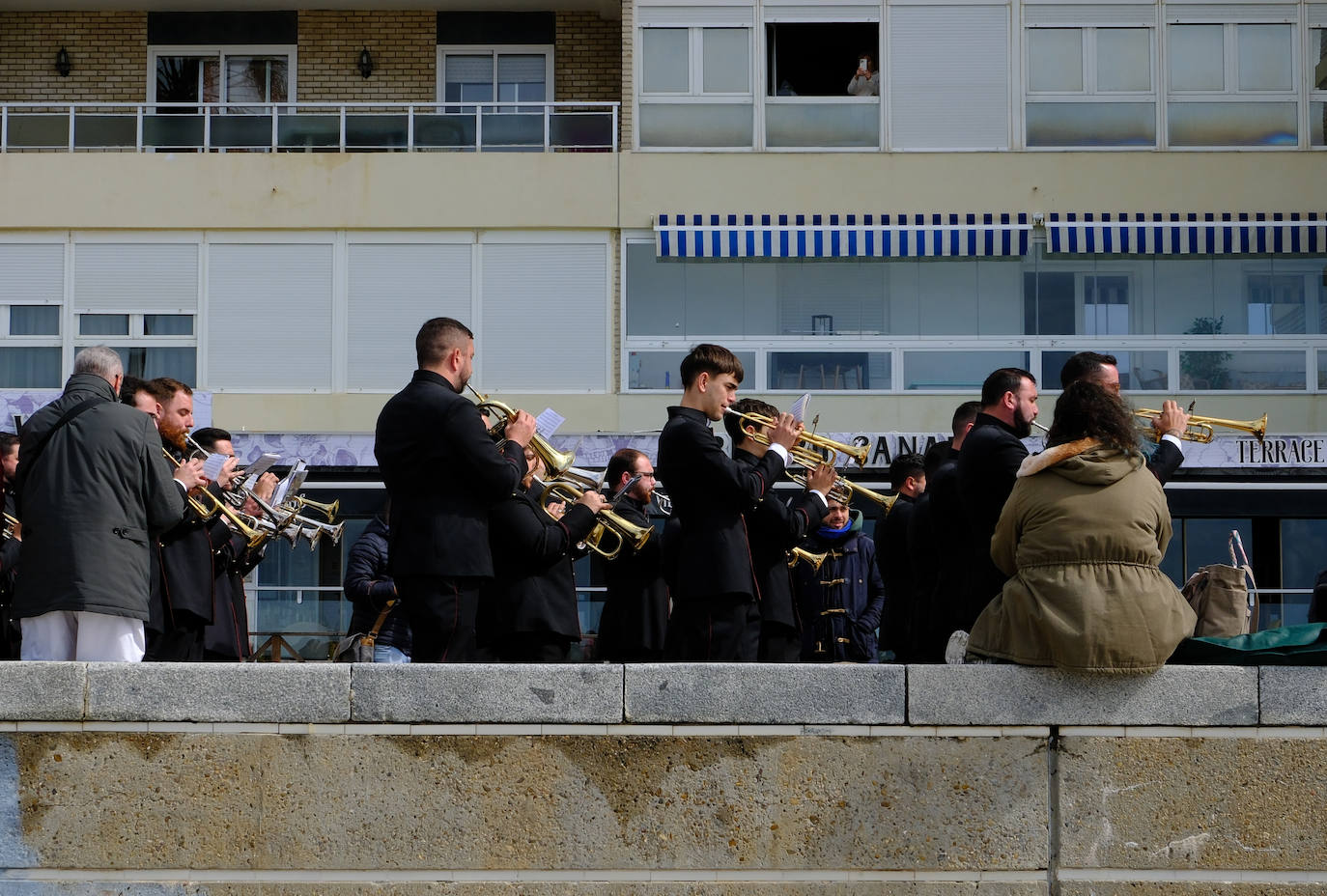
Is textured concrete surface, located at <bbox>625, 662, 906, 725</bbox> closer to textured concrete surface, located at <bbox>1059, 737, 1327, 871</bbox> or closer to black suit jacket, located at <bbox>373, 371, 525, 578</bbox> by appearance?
textured concrete surface, located at <bbox>1059, 737, 1327, 871</bbox>

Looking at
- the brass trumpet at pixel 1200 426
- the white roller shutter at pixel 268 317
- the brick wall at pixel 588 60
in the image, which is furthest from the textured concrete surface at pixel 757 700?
the brick wall at pixel 588 60

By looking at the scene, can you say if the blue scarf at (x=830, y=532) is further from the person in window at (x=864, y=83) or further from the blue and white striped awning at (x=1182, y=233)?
the person in window at (x=864, y=83)

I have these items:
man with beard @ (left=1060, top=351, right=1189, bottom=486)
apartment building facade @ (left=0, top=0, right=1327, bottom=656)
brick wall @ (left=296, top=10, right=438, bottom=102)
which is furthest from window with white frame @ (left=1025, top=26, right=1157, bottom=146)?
man with beard @ (left=1060, top=351, right=1189, bottom=486)

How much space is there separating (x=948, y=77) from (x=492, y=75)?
569 cm

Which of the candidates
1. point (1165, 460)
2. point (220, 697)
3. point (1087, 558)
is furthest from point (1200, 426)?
point (220, 697)

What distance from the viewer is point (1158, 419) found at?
6.43 m

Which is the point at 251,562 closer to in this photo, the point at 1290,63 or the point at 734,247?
the point at 734,247

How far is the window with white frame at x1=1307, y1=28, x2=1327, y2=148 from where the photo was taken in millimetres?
18109

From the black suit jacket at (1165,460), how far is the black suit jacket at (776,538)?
1604 millimetres

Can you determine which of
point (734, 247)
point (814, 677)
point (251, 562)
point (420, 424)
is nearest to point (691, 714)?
point (814, 677)

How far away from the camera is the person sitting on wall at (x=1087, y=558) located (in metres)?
5.23

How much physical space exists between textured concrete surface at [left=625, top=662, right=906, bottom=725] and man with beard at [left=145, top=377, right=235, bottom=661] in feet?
9.47

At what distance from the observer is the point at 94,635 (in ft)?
18.9

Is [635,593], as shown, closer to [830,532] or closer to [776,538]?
[776,538]
